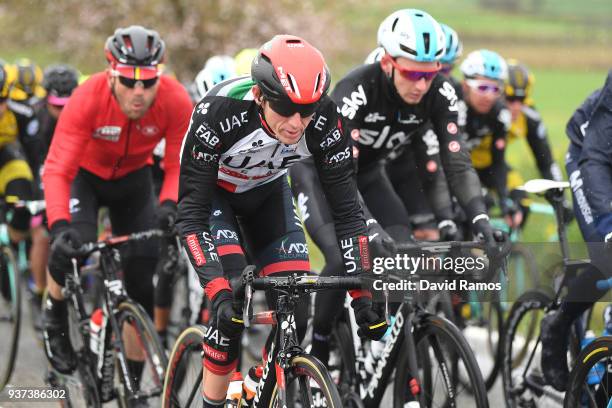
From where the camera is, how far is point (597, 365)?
16.6 feet

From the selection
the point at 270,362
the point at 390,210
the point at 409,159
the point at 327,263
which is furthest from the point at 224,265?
the point at 409,159

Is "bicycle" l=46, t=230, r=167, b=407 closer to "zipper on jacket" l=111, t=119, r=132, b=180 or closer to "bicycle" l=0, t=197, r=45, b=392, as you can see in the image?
"zipper on jacket" l=111, t=119, r=132, b=180

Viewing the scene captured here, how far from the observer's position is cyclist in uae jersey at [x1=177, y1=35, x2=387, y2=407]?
15.1 feet

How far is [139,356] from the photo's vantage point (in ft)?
19.9

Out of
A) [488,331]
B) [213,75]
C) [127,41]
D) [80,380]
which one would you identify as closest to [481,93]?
[488,331]

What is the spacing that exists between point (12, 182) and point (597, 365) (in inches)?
218

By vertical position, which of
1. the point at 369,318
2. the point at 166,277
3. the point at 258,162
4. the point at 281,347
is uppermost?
the point at 258,162

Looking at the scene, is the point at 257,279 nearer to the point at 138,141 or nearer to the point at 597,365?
the point at 597,365

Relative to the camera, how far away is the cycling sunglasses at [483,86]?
28.7ft

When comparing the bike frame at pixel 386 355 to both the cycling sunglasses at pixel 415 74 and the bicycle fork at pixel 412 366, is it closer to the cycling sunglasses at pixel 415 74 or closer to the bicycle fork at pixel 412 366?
the bicycle fork at pixel 412 366

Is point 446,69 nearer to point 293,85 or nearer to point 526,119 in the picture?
point 526,119

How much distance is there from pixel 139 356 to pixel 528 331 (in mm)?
2505

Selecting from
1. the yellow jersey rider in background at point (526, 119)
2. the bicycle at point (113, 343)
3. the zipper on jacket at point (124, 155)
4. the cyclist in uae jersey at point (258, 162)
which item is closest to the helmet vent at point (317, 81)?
the cyclist in uae jersey at point (258, 162)

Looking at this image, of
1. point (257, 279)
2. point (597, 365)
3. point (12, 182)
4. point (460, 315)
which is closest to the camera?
point (257, 279)
